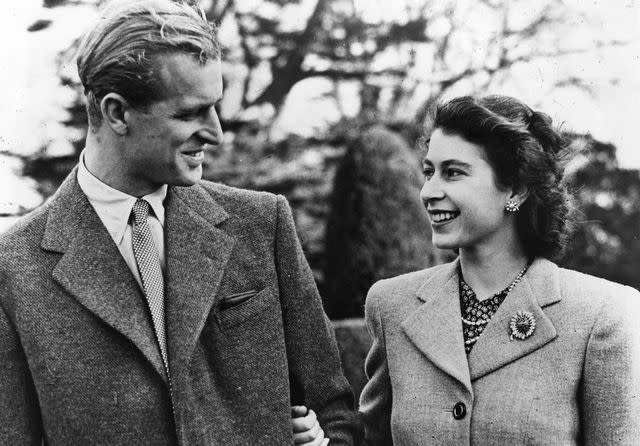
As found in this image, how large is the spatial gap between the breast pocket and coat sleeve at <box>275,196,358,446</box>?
0.08 meters

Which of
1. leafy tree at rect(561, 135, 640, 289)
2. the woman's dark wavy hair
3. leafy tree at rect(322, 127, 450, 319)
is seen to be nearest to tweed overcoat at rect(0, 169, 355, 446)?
the woman's dark wavy hair

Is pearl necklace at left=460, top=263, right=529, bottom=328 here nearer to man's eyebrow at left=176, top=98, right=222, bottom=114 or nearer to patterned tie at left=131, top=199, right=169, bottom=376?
patterned tie at left=131, top=199, right=169, bottom=376

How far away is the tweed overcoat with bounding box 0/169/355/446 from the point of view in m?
2.68

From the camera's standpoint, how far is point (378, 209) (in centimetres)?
567

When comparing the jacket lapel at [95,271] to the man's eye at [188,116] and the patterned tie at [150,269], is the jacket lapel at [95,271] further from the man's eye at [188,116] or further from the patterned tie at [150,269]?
the man's eye at [188,116]

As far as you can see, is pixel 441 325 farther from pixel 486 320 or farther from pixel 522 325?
pixel 522 325

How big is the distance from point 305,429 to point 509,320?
86 centimetres

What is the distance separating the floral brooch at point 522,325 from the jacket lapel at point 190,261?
1.08 m

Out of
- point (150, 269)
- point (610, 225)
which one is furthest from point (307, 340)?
point (610, 225)

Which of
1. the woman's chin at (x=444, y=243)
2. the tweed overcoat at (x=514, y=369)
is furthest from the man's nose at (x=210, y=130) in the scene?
the tweed overcoat at (x=514, y=369)

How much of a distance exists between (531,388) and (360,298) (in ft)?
8.72

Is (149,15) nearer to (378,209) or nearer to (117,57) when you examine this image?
(117,57)

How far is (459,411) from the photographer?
3059 millimetres

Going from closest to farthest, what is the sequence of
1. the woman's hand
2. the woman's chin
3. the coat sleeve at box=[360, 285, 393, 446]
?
the woman's hand < the woman's chin < the coat sleeve at box=[360, 285, 393, 446]
